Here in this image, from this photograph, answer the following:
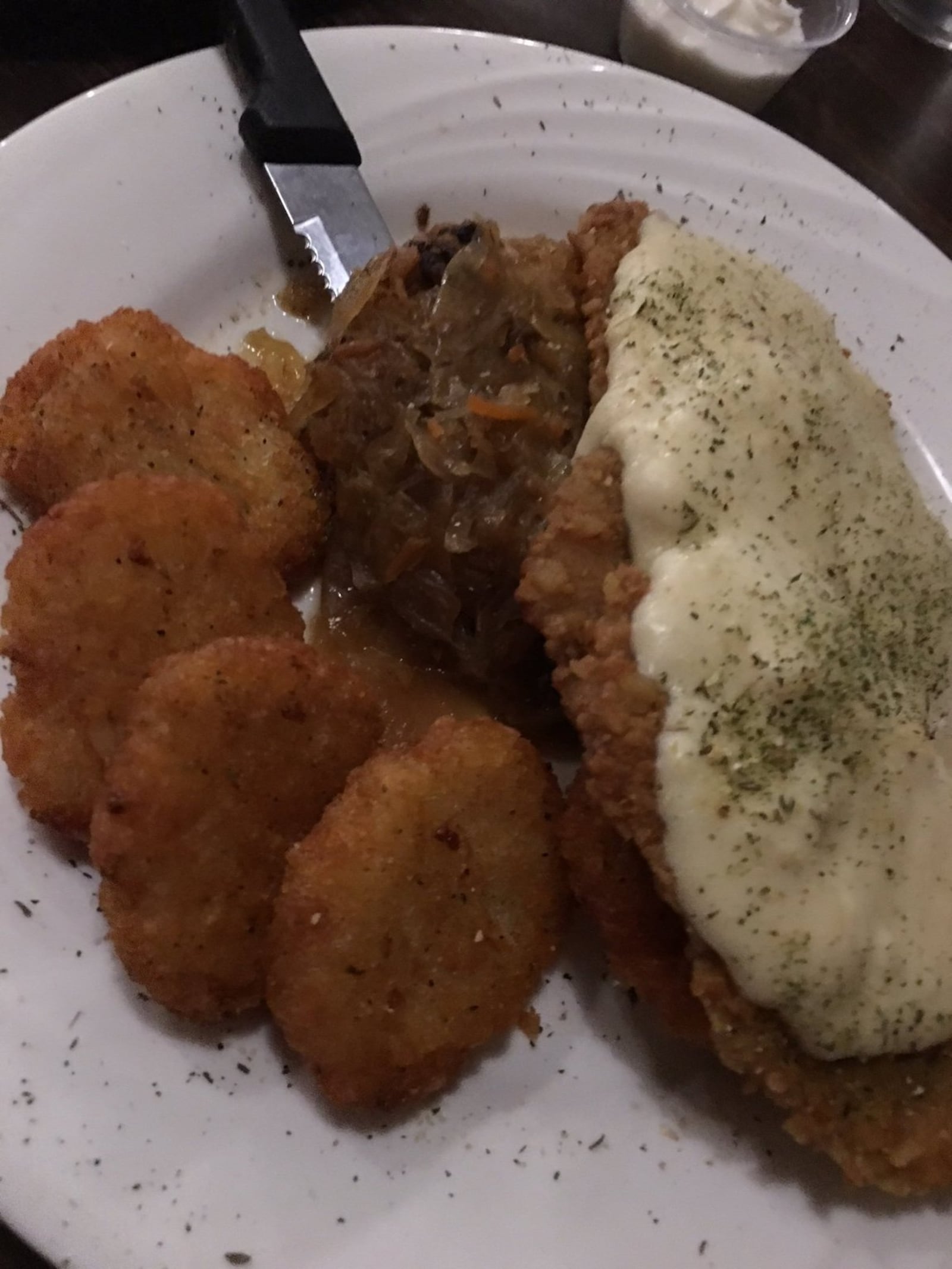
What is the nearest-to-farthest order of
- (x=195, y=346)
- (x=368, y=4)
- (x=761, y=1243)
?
(x=761, y=1243) → (x=195, y=346) → (x=368, y=4)

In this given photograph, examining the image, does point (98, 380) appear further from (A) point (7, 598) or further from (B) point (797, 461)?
(B) point (797, 461)

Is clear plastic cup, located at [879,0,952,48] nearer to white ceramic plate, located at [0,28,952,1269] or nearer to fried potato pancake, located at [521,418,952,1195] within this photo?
white ceramic plate, located at [0,28,952,1269]

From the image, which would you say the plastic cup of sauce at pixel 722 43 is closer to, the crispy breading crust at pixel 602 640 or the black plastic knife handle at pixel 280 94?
the black plastic knife handle at pixel 280 94

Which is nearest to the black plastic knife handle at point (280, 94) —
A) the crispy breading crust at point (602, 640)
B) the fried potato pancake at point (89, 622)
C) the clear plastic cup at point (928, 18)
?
the fried potato pancake at point (89, 622)

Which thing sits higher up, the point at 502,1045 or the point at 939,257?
the point at 939,257

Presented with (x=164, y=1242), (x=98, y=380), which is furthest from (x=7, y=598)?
(x=164, y=1242)

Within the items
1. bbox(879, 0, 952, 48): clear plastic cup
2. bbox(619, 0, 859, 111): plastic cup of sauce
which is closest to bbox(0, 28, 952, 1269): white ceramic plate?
bbox(619, 0, 859, 111): plastic cup of sauce
